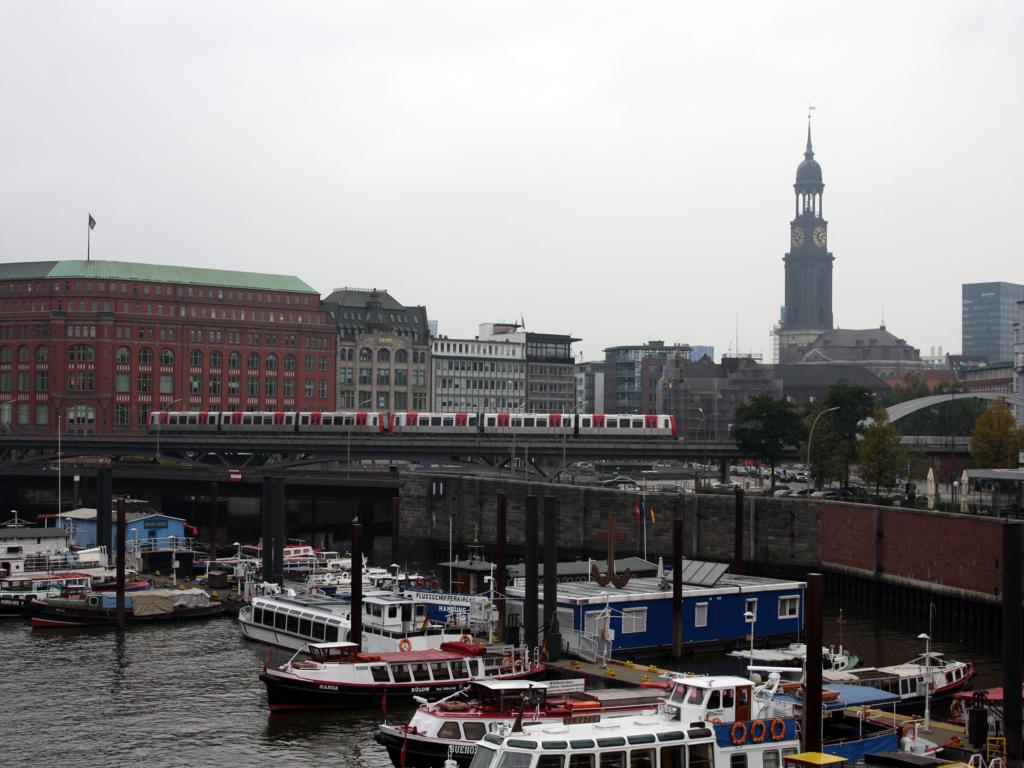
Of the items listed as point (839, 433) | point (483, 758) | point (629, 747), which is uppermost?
point (839, 433)

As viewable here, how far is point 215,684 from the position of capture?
58562 millimetres

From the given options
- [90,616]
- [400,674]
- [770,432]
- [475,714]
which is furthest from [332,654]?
[770,432]

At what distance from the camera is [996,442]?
12388 centimetres

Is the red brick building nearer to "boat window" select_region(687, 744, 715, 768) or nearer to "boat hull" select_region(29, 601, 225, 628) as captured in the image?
"boat hull" select_region(29, 601, 225, 628)

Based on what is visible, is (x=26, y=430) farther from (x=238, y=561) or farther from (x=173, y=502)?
(x=238, y=561)

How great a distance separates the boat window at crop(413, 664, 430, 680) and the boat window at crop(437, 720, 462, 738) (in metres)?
11.6

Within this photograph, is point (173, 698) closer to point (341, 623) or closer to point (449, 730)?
point (341, 623)

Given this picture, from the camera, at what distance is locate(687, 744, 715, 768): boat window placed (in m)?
35.7

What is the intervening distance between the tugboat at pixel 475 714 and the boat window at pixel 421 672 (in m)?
10.2

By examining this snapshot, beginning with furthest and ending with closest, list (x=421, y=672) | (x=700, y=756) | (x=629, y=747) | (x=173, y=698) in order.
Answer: (x=173, y=698) → (x=421, y=672) → (x=700, y=756) → (x=629, y=747)

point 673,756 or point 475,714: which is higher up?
point 673,756

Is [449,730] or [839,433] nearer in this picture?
[449,730]

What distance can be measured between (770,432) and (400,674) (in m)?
86.6

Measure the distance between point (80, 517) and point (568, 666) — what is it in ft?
A: 189
